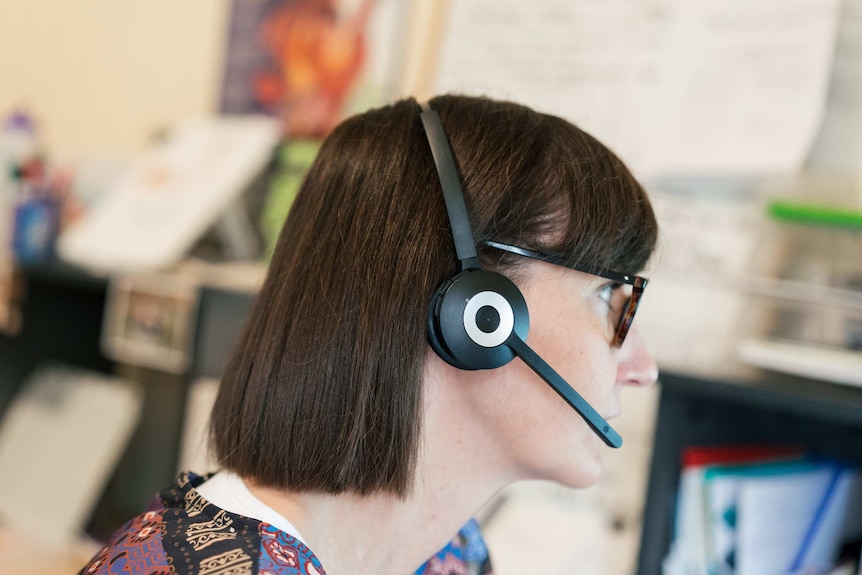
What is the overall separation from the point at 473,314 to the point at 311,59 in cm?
124

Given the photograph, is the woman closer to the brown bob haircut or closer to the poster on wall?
the brown bob haircut

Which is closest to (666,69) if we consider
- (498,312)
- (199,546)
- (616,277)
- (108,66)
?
(616,277)

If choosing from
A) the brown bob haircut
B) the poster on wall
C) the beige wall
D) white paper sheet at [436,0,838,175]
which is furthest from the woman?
the beige wall

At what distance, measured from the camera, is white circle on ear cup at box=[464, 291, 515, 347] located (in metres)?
0.73


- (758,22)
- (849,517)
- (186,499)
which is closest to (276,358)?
(186,499)

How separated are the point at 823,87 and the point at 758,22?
0.49 feet

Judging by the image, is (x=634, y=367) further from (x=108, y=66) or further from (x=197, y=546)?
(x=108, y=66)

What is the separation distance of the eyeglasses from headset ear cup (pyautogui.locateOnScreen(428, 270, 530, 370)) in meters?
0.05

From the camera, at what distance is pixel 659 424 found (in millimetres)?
1051

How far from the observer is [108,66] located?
2.23 metres

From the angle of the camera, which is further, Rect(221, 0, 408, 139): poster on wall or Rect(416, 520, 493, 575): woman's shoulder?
Rect(221, 0, 408, 139): poster on wall

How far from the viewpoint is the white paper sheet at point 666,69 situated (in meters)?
1.21

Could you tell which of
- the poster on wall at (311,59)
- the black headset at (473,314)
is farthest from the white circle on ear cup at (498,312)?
the poster on wall at (311,59)

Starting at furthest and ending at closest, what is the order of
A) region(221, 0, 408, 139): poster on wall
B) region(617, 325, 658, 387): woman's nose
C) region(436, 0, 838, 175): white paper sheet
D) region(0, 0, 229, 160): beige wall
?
region(0, 0, 229, 160): beige wall
region(221, 0, 408, 139): poster on wall
region(436, 0, 838, 175): white paper sheet
region(617, 325, 658, 387): woman's nose
